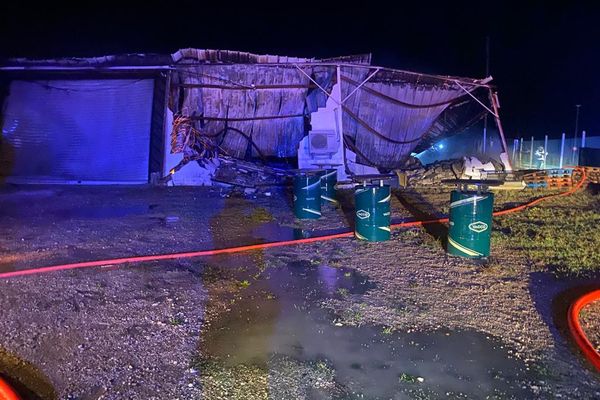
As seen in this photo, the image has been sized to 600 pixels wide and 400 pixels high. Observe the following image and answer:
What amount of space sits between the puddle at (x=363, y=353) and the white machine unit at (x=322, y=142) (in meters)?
10.4

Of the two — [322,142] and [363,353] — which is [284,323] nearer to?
[363,353]

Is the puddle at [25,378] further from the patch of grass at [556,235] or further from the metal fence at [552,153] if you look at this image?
the metal fence at [552,153]

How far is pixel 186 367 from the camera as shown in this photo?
3777 millimetres

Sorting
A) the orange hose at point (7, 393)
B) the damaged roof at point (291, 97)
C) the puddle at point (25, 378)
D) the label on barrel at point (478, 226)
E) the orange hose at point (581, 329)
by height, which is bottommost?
the puddle at point (25, 378)

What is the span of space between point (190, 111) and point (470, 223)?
1171 cm

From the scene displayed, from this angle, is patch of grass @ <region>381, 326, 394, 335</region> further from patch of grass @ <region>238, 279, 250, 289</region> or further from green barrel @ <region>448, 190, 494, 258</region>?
green barrel @ <region>448, 190, 494, 258</region>

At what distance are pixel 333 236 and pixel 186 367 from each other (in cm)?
455

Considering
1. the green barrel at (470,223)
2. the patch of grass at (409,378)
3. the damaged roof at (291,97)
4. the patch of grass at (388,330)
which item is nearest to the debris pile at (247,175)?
the damaged roof at (291,97)

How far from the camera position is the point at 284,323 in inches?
184

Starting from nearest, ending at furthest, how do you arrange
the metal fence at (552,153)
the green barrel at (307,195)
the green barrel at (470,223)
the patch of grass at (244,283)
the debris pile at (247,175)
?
1. the patch of grass at (244,283)
2. the green barrel at (470,223)
3. the green barrel at (307,195)
4. the debris pile at (247,175)
5. the metal fence at (552,153)

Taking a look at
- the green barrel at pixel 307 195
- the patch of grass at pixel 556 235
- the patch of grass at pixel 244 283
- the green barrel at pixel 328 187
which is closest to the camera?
the patch of grass at pixel 244 283

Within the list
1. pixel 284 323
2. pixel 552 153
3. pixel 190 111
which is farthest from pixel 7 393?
pixel 552 153

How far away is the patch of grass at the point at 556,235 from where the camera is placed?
6.58 m

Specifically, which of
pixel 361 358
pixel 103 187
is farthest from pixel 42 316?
pixel 103 187
